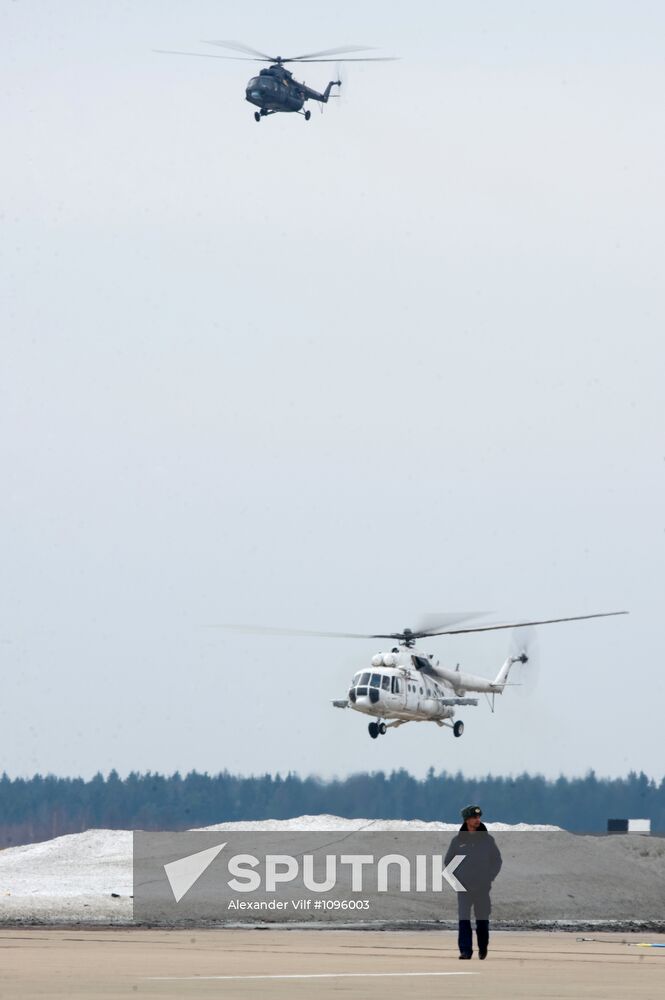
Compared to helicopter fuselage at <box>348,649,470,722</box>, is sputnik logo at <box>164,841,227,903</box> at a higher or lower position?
lower

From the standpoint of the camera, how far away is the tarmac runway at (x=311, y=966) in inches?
715

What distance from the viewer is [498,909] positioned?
42625mm

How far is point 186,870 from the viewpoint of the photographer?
44844mm

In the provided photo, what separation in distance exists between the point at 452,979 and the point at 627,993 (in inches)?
85.2

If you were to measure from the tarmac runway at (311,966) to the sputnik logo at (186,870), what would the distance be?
34.3 feet

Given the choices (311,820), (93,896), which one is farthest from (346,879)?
(311,820)

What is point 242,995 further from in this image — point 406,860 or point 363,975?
point 406,860

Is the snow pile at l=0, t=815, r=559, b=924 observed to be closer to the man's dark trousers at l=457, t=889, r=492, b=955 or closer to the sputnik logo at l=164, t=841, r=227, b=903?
the sputnik logo at l=164, t=841, r=227, b=903

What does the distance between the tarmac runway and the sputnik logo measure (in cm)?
1045

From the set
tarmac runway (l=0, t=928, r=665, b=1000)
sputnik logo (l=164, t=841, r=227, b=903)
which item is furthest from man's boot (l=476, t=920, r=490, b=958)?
sputnik logo (l=164, t=841, r=227, b=903)

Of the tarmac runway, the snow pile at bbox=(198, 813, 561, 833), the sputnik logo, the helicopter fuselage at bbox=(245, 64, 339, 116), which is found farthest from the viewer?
the helicopter fuselage at bbox=(245, 64, 339, 116)

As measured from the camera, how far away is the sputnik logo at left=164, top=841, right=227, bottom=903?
1663 inches

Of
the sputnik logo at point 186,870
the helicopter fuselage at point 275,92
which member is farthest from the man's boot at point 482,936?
the helicopter fuselage at point 275,92

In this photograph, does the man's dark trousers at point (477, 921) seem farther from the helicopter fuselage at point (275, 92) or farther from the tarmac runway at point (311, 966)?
the helicopter fuselage at point (275, 92)
